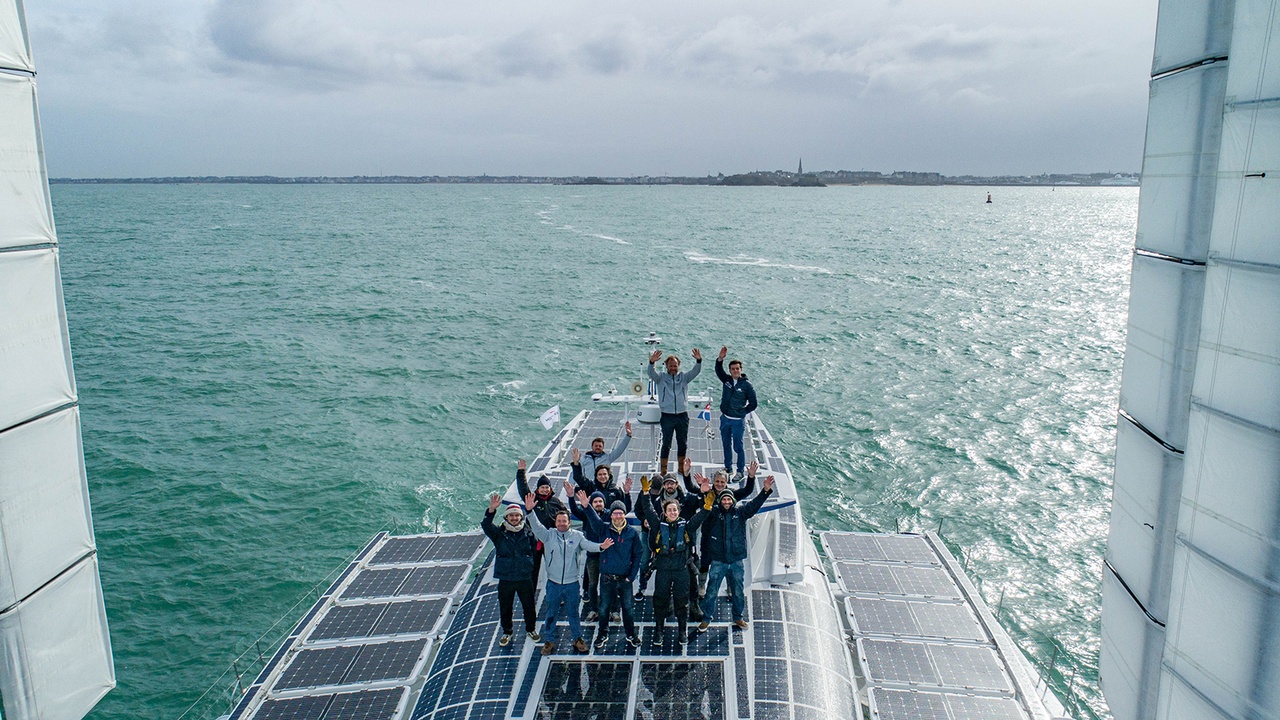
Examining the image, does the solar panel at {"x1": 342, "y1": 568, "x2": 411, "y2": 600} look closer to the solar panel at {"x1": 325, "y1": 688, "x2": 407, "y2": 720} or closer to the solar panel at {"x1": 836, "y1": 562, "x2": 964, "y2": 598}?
the solar panel at {"x1": 325, "y1": 688, "x2": 407, "y2": 720}

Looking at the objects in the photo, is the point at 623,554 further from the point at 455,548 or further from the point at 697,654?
the point at 455,548

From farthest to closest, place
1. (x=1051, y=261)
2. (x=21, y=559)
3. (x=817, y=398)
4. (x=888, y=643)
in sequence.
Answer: (x=1051, y=261) < (x=817, y=398) < (x=888, y=643) < (x=21, y=559)

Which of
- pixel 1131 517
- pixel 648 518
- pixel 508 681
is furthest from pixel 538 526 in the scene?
pixel 1131 517

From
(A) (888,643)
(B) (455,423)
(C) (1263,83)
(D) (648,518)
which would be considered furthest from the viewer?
(B) (455,423)

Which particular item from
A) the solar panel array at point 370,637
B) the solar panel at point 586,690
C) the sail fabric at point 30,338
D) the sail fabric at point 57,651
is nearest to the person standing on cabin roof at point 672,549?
the solar panel at point 586,690

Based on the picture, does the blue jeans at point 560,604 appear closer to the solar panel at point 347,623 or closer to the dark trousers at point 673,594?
the dark trousers at point 673,594

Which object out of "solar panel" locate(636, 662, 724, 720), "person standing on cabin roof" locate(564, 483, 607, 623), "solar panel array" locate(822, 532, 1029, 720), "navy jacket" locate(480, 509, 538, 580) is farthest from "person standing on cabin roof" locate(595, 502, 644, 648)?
"solar panel array" locate(822, 532, 1029, 720)

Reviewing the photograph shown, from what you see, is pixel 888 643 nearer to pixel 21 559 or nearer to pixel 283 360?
pixel 21 559
